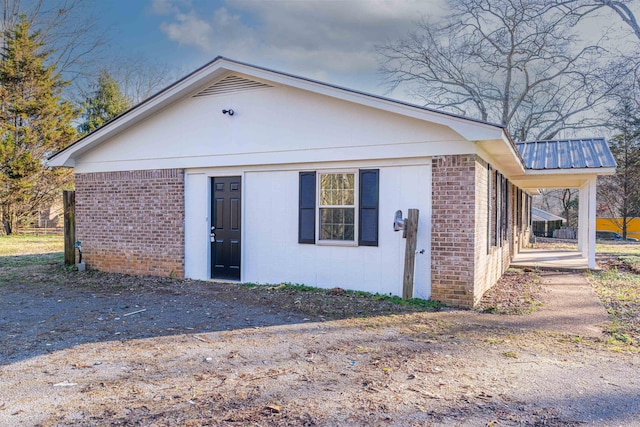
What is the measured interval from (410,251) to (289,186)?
2581 millimetres

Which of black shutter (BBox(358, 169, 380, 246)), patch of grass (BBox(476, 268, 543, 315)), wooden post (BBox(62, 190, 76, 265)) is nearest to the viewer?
patch of grass (BBox(476, 268, 543, 315))

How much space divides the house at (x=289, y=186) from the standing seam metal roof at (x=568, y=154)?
1.66 m

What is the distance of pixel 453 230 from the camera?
688 cm

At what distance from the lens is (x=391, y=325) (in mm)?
5801

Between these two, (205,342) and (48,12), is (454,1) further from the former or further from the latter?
(205,342)

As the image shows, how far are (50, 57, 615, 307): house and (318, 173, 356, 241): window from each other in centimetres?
3

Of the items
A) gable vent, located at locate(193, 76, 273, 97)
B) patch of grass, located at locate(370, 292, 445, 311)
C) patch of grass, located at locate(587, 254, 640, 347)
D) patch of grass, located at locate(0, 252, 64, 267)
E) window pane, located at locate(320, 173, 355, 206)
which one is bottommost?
patch of grass, located at locate(587, 254, 640, 347)

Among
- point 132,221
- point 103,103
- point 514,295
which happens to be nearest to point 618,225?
point 514,295

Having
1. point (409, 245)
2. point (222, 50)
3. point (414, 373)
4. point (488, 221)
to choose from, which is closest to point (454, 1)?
point (222, 50)

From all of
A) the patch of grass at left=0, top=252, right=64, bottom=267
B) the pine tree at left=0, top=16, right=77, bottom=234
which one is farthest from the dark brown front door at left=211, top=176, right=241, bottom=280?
the pine tree at left=0, top=16, right=77, bottom=234

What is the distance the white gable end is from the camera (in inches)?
286

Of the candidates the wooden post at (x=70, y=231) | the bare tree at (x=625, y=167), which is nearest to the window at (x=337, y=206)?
the wooden post at (x=70, y=231)

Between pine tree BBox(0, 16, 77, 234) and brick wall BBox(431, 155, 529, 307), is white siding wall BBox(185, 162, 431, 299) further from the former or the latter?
pine tree BBox(0, 16, 77, 234)

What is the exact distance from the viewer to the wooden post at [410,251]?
22.8ft
